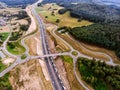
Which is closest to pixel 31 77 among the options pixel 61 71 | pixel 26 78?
pixel 26 78

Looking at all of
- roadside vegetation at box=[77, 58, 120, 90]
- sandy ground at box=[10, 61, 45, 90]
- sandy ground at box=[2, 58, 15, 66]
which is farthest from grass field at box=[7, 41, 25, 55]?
roadside vegetation at box=[77, 58, 120, 90]

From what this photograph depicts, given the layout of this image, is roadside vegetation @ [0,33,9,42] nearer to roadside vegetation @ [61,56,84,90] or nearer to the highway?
the highway

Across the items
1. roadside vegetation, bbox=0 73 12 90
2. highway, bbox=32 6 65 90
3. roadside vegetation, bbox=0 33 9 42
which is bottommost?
roadside vegetation, bbox=0 33 9 42

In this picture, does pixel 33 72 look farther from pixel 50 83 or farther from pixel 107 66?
pixel 107 66

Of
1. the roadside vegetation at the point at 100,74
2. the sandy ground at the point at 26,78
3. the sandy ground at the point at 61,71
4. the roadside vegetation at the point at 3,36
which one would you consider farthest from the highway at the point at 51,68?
the roadside vegetation at the point at 3,36

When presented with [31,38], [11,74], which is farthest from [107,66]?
[31,38]
